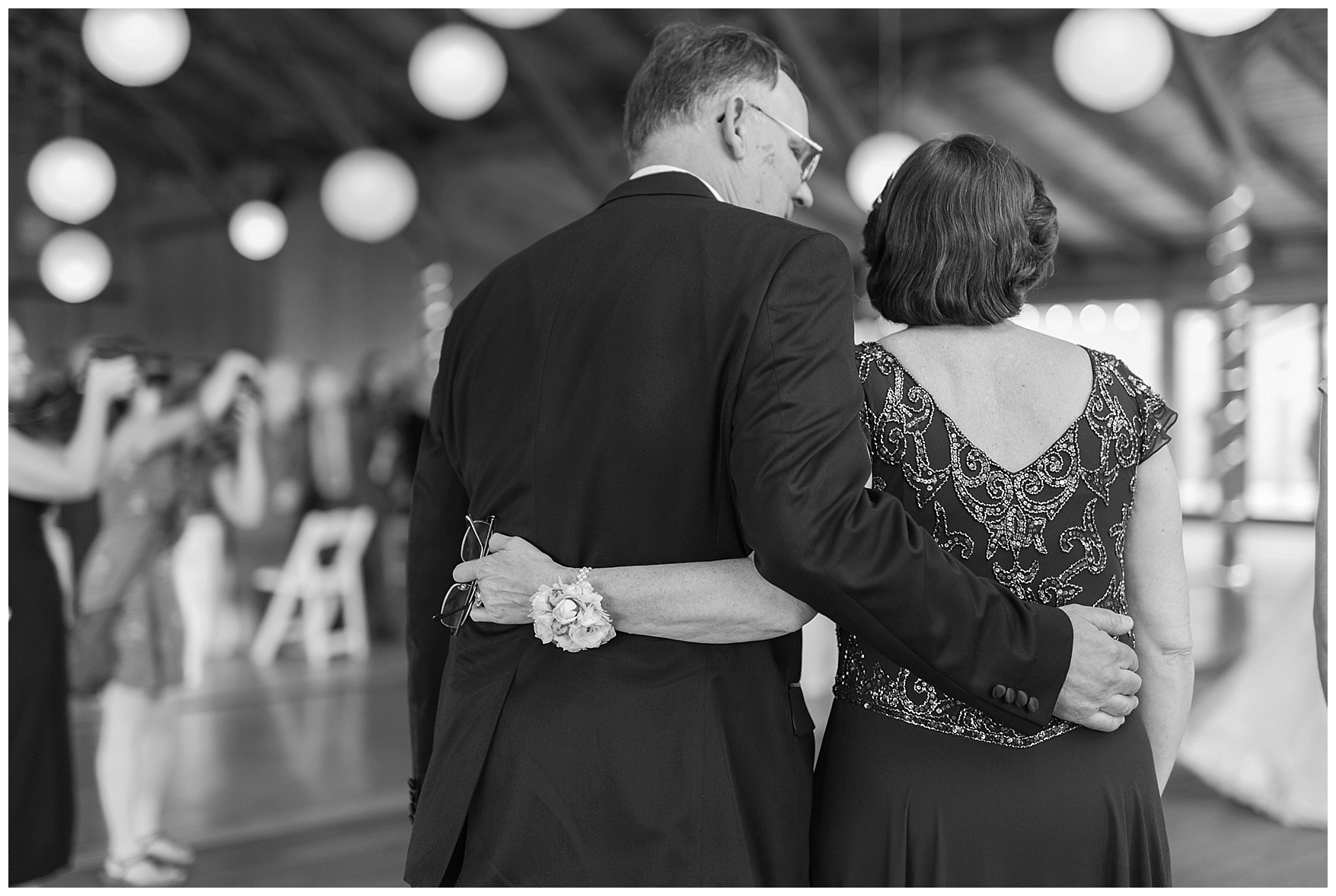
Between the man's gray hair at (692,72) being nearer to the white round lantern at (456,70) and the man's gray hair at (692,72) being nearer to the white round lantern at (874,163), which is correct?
the white round lantern at (456,70)

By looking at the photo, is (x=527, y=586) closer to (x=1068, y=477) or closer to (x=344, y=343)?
(x=1068, y=477)

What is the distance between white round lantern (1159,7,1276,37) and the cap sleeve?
2.49 m

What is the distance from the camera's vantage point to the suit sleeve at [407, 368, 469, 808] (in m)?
1.54

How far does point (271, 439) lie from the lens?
22.5ft

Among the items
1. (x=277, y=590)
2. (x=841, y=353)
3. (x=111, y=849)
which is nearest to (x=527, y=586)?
(x=841, y=353)

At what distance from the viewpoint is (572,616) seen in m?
1.24

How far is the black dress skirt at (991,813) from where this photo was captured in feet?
4.44

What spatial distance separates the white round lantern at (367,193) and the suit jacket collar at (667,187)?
14.6ft

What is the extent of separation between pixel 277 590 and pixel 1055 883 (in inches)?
239

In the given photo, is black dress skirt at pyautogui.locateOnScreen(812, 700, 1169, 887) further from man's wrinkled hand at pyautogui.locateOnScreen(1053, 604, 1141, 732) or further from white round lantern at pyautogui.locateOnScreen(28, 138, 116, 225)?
white round lantern at pyautogui.locateOnScreen(28, 138, 116, 225)

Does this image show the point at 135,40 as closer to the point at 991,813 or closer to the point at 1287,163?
the point at 991,813

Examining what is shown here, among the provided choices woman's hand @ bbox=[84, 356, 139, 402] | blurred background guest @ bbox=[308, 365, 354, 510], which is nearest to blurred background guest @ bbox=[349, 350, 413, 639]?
blurred background guest @ bbox=[308, 365, 354, 510]

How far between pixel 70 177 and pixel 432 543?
16.5 ft

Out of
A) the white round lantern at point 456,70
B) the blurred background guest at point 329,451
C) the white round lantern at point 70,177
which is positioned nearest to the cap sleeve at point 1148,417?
the white round lantern at point 456,70
